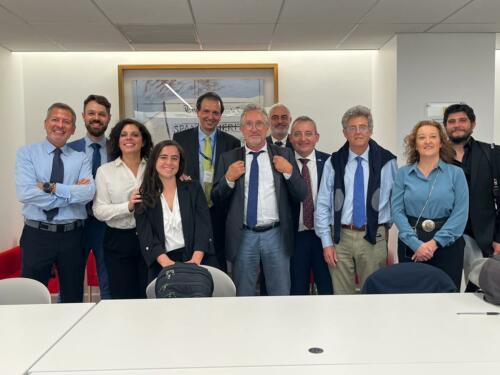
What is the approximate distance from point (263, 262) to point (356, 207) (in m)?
0.71

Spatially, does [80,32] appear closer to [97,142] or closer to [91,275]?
[97,142]

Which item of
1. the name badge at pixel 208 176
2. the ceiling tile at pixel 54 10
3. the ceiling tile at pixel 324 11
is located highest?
the ceiling tile at pixel 324 11

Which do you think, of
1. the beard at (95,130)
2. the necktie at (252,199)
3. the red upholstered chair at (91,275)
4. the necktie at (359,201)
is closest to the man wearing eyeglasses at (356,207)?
the necktie at (359,201)

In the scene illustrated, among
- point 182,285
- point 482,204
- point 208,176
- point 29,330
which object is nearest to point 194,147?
point 208,176

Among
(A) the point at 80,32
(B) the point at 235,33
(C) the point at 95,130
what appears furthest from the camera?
(B) the point at 235,33

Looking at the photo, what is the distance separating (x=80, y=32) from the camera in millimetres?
4316

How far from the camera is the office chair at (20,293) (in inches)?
85.9

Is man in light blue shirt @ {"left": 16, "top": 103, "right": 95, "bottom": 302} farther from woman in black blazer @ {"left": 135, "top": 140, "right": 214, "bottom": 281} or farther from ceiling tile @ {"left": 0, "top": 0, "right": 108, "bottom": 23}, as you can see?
ceiling tile @ {"left": 0, "top": 0, "right": 108, "bottom": 23}

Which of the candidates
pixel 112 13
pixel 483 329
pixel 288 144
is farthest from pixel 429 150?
pixel 112 13

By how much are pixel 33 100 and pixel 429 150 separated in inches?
175

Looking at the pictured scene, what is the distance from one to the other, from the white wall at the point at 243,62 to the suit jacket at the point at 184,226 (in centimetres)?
287

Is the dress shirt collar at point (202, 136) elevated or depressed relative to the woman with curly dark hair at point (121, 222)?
elevated

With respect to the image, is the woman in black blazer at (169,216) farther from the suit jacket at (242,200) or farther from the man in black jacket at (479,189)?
the man in black jacket at (479,189)

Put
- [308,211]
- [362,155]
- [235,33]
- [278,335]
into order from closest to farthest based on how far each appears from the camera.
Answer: [278,335] < [362,155] < [308,211] < [235,33]
